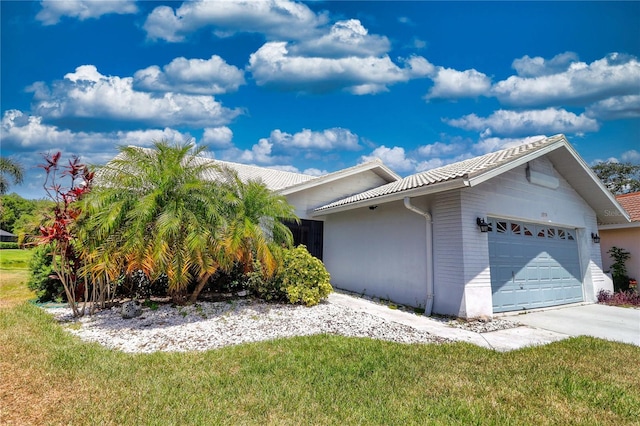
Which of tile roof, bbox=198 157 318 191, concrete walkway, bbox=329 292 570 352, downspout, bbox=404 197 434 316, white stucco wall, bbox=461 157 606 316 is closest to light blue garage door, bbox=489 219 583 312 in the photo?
white stucco wall, bbox=461 157 606 316

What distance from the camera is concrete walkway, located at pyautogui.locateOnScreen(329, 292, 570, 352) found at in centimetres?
627

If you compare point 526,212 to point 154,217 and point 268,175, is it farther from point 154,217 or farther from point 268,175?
point 268,175

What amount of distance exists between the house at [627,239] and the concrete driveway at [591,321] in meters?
3.40

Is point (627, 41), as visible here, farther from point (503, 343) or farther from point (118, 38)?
point (118, 38)

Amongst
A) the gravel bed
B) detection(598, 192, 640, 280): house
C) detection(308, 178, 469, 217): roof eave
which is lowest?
the gravel bed

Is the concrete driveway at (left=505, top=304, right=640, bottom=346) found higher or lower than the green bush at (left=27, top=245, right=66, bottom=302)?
lower

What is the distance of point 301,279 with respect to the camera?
8930 mm

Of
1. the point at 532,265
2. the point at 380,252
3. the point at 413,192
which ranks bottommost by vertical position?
the point at 532,265

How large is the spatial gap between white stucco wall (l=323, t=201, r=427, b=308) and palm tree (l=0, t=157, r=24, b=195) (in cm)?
3562

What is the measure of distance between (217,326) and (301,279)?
2731mm

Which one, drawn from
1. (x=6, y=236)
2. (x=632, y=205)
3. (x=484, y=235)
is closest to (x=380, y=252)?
(x=484, y=235)

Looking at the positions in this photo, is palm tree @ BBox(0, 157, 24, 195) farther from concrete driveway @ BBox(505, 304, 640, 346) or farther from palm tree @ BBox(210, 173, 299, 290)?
concrete driveway @ BBox(505, 304, 640, 346)

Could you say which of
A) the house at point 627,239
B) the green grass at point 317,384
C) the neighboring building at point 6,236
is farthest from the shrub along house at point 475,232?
the neighboring building at point 6,236

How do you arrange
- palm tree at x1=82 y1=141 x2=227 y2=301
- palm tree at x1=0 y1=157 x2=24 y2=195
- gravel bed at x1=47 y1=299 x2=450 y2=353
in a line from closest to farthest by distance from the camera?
gravel bed at x1=47 y1=299 x2=450 y2=353, palm tree at x1=82 y1=141 x2=227 y2=301, palm tree at x1=0 y1=157 x2=24 y2=195
